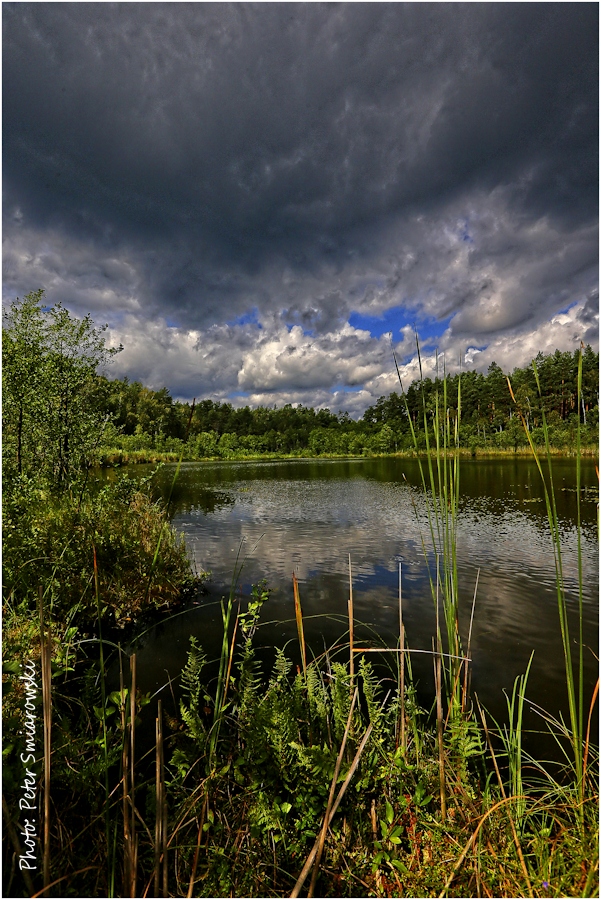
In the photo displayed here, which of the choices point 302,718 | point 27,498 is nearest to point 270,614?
point 27,498

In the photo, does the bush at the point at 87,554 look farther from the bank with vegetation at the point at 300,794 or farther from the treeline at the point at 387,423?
the treeline at the point at 387,423

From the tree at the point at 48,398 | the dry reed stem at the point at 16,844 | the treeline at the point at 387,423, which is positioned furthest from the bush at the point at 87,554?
the treeline at the point at 387,423

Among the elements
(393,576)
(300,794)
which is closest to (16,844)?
(300,794)

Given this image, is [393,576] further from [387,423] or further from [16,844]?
[387,423]

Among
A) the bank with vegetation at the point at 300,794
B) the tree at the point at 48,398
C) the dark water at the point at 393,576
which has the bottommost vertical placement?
the dark water at the point at 393,576

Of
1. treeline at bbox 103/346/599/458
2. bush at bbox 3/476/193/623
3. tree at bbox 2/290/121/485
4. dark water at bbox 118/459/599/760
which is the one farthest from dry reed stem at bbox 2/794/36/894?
treeline at bbox 103/346/599/458

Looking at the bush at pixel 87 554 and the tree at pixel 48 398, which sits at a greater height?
the tree at pixel 48 398

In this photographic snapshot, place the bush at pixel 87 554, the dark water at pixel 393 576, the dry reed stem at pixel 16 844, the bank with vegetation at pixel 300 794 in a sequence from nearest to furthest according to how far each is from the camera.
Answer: the dry reed stem at pixel 16 844 < the bank with vegetation at pixel 300 794 < the bush at pixel 87 554 < the dark water at pixel 393 576

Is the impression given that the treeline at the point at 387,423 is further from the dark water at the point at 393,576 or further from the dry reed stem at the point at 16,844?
the dry reed stem at the point at 16,844

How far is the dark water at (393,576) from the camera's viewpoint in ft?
17.6

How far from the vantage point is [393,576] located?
28.2 feet

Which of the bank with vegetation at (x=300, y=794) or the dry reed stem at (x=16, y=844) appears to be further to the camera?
the bank with vegetation at (x=300, y=794)

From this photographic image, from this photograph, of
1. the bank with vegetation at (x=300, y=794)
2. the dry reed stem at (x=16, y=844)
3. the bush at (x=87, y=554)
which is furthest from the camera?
the bush at (x=87, y=554)

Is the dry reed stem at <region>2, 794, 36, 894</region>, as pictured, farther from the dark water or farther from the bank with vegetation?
the dark water
